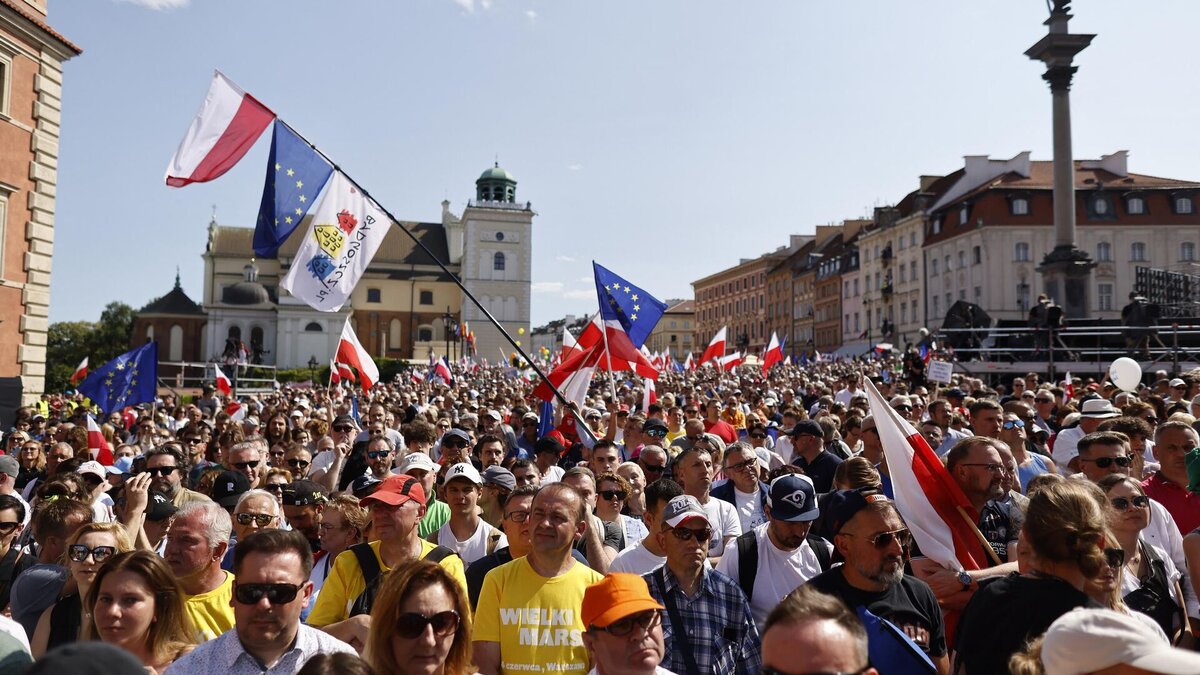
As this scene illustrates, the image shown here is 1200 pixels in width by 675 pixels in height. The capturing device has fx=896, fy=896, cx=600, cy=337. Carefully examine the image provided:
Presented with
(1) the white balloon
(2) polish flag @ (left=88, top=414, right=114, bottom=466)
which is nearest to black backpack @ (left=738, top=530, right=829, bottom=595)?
(2) polish flag @ (left=88, top=414, right=114, bottom=466)

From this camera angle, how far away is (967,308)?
27000 mm

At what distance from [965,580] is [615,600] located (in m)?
1.89

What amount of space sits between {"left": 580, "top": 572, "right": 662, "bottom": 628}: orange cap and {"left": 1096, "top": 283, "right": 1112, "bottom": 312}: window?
6362 cm

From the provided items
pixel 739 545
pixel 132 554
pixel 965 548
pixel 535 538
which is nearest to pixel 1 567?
pixel 132 554

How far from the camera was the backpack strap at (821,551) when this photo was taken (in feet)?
15.3

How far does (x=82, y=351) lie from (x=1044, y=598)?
325 feet

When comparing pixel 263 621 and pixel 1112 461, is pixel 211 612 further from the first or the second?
pixel 1112 461

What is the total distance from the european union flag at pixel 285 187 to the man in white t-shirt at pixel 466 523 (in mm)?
5861

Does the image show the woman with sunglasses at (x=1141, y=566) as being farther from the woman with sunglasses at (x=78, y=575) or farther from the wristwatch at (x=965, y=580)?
the woman with sunglasses at (x=78, y=575)

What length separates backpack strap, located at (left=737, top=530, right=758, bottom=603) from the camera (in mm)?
4527

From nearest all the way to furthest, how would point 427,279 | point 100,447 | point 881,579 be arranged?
point 881,579
point 100,447
point 427,279

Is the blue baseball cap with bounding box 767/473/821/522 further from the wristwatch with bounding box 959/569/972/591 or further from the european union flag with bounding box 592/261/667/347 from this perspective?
the european union flag with bounding box 592/261/667/347

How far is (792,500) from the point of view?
4.57 meters

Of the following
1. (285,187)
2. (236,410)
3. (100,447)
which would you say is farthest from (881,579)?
(236,410)
